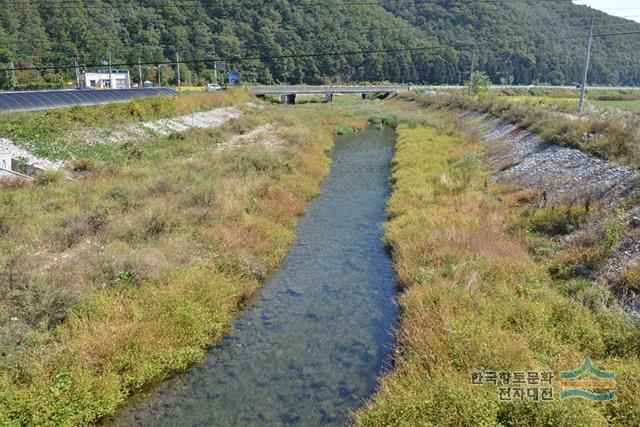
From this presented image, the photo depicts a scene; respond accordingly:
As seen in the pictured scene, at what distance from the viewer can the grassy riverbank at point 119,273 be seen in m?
9.45

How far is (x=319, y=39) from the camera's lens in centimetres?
13962

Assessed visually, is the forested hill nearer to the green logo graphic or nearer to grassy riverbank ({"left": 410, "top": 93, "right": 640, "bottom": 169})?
grassy riverbank ({"left": 410, "top": 93, "right": 640, "bottom": 169})

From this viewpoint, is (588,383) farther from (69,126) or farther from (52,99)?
(52,99)

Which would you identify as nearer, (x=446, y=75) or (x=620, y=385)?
(x=620, y=385)

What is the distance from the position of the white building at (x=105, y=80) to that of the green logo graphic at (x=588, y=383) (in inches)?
4020

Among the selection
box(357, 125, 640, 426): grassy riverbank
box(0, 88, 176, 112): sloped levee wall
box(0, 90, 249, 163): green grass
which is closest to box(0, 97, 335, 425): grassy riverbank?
box(0, 90, 249, 163): green grass

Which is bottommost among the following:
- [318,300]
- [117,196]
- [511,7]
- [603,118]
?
[318,300]

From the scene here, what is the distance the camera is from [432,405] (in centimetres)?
806

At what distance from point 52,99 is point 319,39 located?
112827 millimetres

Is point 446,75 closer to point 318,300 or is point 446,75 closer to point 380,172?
point 380,172

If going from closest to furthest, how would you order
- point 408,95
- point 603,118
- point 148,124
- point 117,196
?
point 117,196 → point 603,118 → point 148,124 → point 408,95

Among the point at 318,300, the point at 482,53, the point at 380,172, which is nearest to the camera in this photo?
the point at 318,300

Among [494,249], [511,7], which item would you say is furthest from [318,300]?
[511,7]

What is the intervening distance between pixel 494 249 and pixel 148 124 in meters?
32.9
